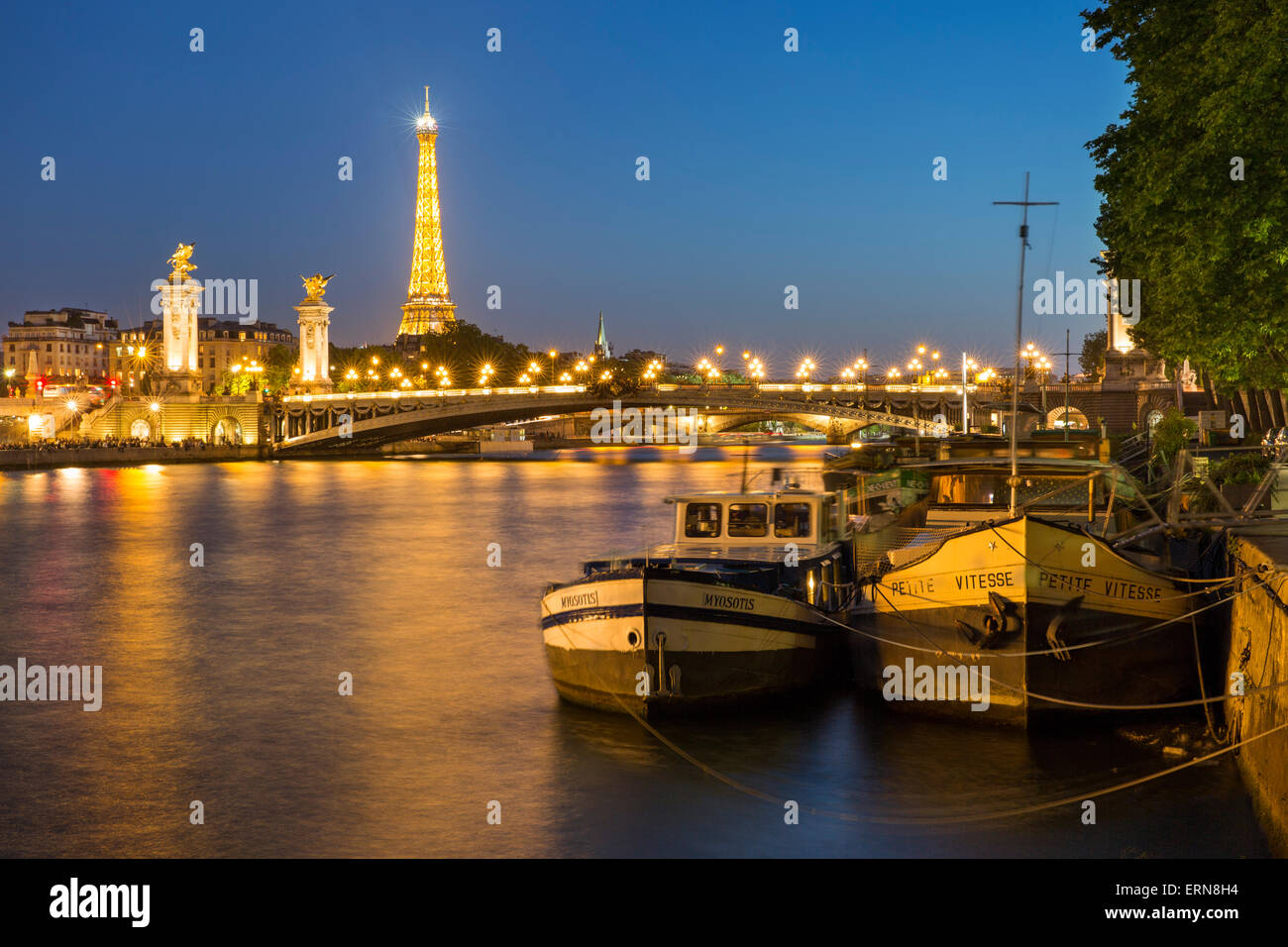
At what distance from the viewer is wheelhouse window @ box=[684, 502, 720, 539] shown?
50.3 feet

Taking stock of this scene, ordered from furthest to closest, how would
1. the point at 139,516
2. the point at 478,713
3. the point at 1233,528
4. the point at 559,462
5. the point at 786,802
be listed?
the point at 559,462 → the point at 139,516 → the point at 478,713 → the point at 1233,528 → the point at 786,802

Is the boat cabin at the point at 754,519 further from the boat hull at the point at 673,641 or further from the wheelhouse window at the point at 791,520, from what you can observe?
the boat hull at the point at 673,641

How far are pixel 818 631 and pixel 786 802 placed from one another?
316cm

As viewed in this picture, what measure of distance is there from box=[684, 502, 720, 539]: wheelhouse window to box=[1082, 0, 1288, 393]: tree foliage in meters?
8.47

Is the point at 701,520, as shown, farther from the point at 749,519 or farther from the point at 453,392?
the point at 453,392

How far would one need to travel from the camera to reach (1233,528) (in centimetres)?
1292

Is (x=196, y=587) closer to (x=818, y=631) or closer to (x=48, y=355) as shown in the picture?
(x=818, y=631)

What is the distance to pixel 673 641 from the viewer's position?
12.4 m

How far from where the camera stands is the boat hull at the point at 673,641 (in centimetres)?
1223
